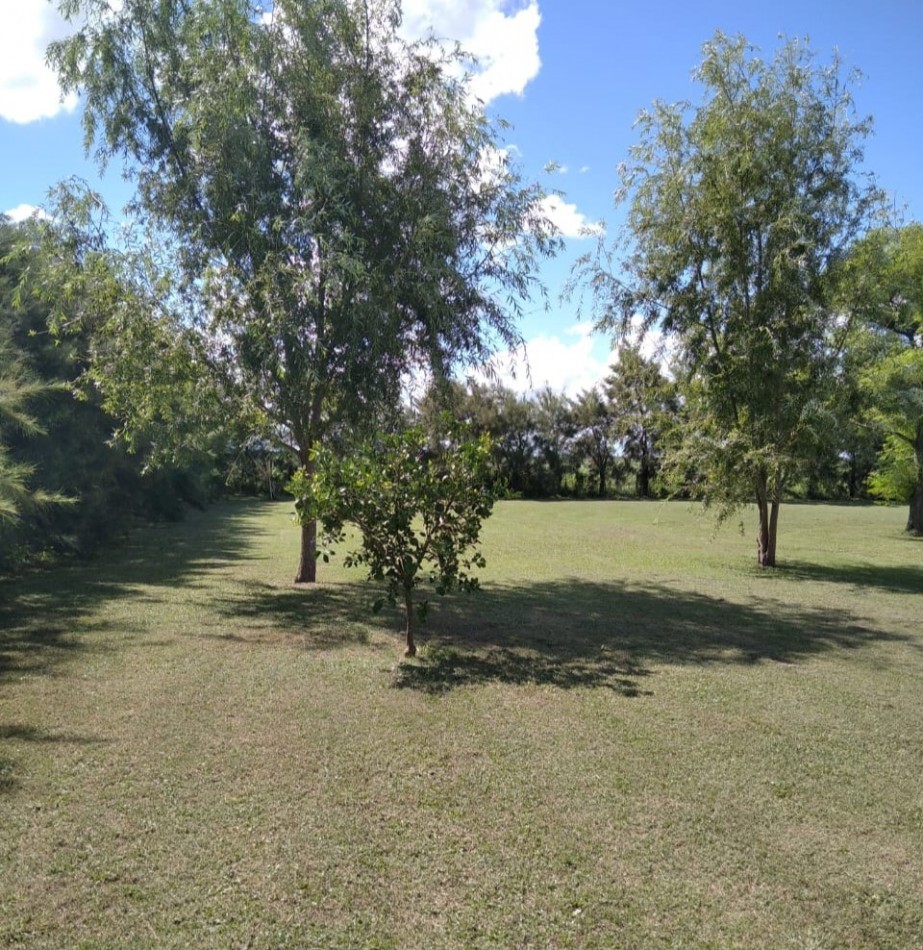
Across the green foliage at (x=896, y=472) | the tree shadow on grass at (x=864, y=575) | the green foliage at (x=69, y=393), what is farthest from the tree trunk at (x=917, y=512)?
the green foliage at (x=69, y=393)

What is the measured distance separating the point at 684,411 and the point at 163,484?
62.5 ft

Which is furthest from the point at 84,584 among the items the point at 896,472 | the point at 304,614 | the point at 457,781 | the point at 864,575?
the point at 896,472

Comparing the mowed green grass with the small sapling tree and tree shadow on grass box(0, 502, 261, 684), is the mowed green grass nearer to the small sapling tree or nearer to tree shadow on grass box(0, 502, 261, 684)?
tree shadow on grass box(0, 502, 261, 684)

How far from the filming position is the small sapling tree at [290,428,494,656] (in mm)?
7141

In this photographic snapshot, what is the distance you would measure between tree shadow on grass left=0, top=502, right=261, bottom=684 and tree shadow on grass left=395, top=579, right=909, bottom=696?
3998 mm

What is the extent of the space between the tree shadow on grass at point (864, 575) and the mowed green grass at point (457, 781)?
4.18m

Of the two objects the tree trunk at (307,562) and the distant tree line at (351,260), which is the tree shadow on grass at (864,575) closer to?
the distant tree line at (351,260)

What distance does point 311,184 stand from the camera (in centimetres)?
1021

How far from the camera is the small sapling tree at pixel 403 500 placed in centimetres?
714

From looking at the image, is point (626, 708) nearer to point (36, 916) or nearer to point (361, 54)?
point (36, 916)

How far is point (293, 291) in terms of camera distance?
1018cm

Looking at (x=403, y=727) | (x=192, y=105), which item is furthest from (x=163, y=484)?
(x=403, y=727)

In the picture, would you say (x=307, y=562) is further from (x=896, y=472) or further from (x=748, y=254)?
(x=896, y=472)

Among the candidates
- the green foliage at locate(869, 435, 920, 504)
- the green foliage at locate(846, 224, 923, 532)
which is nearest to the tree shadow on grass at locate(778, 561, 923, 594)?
the green foliage at locate(846, 224, 923, 532)
